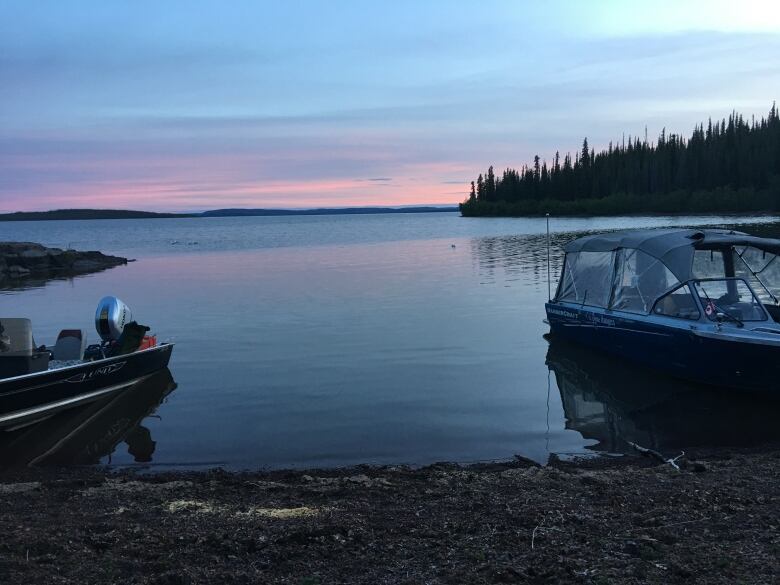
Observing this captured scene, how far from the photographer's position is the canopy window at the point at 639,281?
14703mm

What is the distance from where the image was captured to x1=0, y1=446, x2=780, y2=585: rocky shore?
5.11 m

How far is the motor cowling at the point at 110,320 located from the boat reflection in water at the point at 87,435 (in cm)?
131

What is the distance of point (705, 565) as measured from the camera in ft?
16.5

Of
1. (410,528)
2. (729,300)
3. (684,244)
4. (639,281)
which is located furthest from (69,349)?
(729,300)

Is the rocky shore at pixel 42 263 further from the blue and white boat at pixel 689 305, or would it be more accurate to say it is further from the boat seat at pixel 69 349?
the blue and white boat at pixel 689 305

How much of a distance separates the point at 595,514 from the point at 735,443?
5278 millimetres

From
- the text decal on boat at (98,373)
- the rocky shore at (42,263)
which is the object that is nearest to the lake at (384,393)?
the text decal on boat at (98,373)

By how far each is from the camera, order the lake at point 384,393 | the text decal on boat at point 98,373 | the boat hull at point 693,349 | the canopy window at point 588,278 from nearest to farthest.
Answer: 1. the lake at point 384,393
2. the boat hull at point 693,349
3. the text decal on boat at point 98,373
4. the canopy window at point 588,278

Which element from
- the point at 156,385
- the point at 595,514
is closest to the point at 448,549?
the point at 595,514

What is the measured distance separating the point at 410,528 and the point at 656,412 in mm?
7599

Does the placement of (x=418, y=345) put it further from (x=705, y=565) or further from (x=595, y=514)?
(x=705, y=565)

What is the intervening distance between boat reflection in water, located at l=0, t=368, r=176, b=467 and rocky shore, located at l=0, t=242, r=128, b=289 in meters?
33.3

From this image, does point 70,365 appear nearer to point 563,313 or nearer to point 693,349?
point 693,349

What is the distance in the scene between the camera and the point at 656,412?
40.7 feet
